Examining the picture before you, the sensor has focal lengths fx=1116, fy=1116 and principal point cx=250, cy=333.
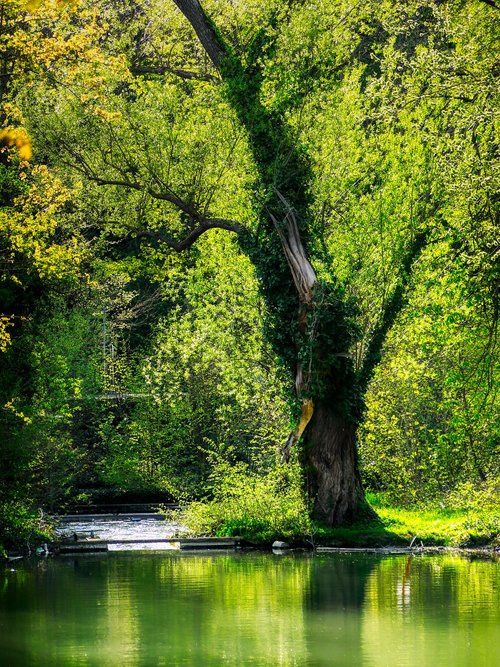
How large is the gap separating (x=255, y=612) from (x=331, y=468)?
8697 mm

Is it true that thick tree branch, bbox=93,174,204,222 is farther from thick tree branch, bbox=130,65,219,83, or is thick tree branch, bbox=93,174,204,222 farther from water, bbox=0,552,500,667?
water, bbox=0,552,500,667

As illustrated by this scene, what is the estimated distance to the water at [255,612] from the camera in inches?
422

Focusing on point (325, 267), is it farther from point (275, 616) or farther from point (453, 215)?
point (275, 616)

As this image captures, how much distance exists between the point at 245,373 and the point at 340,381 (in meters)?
3.04

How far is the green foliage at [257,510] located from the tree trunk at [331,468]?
1.35 ft

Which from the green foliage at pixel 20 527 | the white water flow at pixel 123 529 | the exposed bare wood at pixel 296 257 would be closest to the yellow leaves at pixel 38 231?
the green foliage at pixel 20 527

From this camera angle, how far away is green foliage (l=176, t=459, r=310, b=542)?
21203 millimetres

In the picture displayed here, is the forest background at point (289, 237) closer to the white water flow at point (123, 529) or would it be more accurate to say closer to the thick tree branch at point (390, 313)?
the thick tree branch at point (390, 313)

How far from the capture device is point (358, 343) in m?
22.6

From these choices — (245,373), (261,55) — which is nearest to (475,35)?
(261,55)

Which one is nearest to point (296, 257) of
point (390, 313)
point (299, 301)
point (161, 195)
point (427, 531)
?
point (299, 301)

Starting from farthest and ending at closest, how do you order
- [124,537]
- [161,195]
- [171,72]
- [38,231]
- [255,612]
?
[171,72] < [161,195] < [124,537] < [38,231] < [255,612]

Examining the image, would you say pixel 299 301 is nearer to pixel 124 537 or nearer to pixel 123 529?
pixel 124 537

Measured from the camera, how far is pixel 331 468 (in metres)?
22.0
